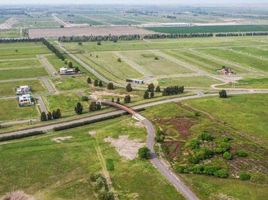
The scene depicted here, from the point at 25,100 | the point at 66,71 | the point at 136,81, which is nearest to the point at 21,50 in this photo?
the point at 66,71

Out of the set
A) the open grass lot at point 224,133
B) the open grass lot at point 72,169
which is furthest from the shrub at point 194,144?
the open grass lot at point 72,169

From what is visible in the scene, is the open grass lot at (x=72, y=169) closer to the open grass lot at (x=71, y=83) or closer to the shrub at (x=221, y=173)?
the shrub at (x=221, y=173)

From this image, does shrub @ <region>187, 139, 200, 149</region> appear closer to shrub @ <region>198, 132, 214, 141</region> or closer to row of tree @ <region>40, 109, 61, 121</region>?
shrub @ <region>198, 132, 214, 141</region>

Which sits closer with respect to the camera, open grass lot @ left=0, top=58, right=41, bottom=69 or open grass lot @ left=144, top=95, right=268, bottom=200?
open grass lot @ left=144, top=95, right=268, bottom=200

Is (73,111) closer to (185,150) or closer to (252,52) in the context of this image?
(185,150)

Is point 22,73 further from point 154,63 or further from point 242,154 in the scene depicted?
point 242,154

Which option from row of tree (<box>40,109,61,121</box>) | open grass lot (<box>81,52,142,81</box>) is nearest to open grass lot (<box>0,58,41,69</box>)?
open grass lot (<box>81,52,142,81</box>)
